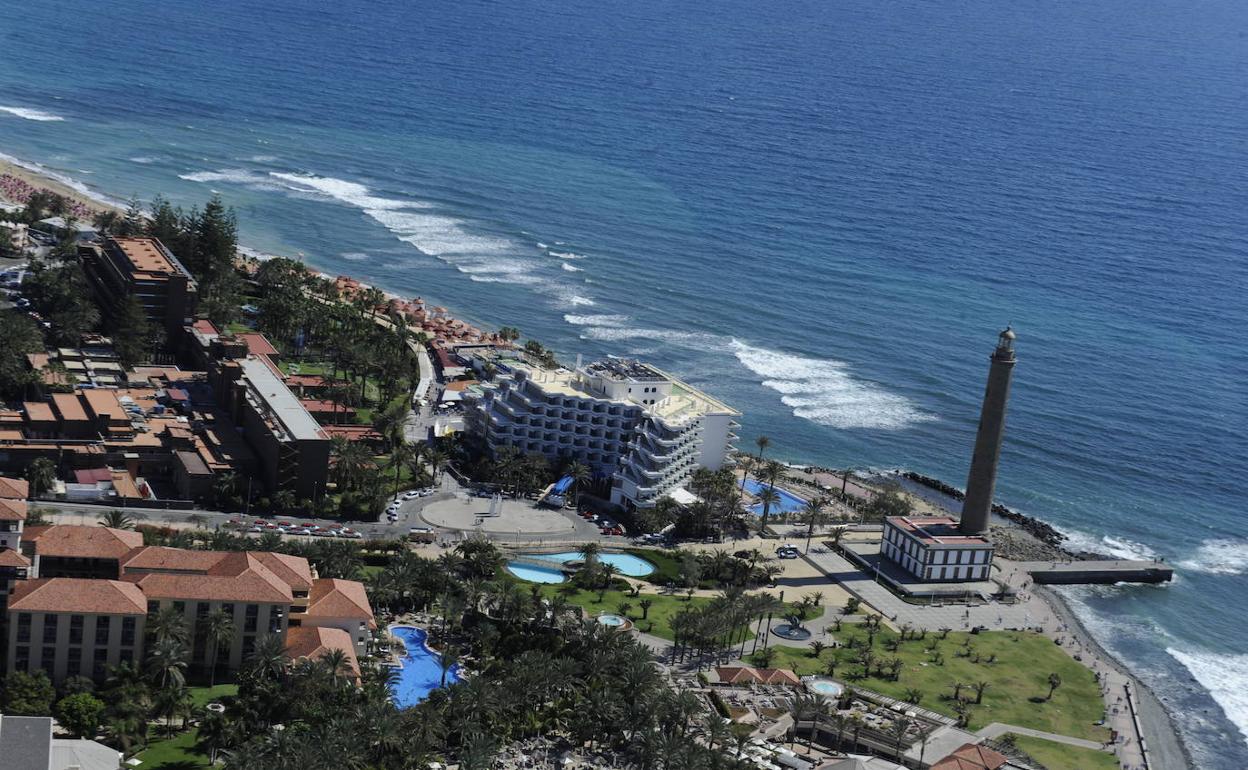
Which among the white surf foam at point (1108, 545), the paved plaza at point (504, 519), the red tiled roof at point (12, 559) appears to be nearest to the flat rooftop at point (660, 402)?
the paved plaza at point (504, 519)

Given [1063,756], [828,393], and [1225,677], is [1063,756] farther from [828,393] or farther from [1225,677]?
[828,393]

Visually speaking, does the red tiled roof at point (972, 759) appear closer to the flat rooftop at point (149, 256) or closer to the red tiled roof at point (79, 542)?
the red tiled roof at point (79, 542)

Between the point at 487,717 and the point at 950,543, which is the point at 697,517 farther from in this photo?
the point at 487,717

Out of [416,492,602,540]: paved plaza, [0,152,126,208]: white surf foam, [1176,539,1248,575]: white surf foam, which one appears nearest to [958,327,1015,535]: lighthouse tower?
[1176,539,1248,575]: white surf foam

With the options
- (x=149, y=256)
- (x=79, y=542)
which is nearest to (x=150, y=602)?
(x=79, y=542)

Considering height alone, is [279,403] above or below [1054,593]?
above

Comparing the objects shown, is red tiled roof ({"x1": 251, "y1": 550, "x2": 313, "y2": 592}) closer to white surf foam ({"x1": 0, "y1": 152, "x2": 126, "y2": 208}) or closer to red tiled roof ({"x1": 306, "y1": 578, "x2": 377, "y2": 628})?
red tiled roof ({"x1": 306, "y1": 578, "x2": 377, "y2": 628})
